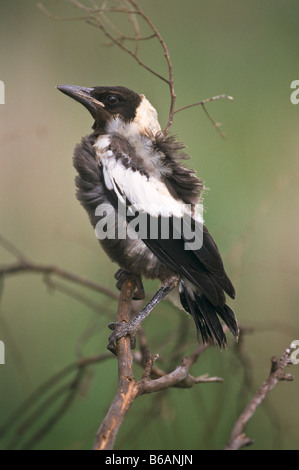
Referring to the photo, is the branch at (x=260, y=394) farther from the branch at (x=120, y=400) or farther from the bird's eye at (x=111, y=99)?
the bird's eye at (x=111, y=99)

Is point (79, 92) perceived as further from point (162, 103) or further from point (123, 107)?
point (162, 103)

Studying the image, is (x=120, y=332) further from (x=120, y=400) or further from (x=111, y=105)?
(x=111, y=105)

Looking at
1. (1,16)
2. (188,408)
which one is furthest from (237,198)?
(1,16)

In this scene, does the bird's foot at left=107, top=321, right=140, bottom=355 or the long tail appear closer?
the bird's foot at left=107, top=321, right=140, bottom=355

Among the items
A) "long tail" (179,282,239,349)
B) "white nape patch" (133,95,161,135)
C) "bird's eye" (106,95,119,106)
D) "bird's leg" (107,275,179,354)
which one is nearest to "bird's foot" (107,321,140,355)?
"bird's leg" (107,275,179,354)

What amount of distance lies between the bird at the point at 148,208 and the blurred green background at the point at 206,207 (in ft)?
0.81

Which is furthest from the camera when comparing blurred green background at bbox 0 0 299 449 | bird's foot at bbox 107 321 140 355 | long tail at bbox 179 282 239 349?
blurred green background at bbox 0 0 299 449

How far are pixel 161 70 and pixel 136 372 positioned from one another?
1289 millimetres

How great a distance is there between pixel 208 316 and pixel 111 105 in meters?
0.72

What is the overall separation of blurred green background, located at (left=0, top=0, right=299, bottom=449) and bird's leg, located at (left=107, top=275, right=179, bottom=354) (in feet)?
1.04

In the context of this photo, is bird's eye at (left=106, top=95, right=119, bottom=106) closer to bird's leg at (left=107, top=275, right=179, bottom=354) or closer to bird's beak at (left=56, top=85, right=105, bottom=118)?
bird's beak at (left=56, top=85, right=105, bottom=118)

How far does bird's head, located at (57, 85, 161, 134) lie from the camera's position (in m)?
1.76

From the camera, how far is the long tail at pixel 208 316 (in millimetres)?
1578

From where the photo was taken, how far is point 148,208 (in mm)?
1575
